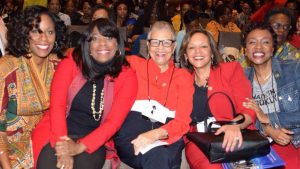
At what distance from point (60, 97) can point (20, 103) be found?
0.30 meters

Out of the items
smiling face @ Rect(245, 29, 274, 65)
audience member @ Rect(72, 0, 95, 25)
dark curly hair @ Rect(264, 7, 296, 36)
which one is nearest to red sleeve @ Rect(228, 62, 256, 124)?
smiling face @ Rect(245, 29, 274, 65)

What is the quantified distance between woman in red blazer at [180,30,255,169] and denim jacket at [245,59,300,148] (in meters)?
0.24

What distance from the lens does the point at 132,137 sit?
3002 mm

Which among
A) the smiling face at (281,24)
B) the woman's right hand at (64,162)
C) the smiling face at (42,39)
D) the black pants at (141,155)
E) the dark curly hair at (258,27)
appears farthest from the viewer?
the smiling face at (281,24)

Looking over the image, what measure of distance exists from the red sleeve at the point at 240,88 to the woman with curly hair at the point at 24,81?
1378 mm

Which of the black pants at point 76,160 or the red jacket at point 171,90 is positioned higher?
the red jacket at point 171,90

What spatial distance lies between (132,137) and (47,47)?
0.89 m

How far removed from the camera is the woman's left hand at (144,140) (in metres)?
2.83

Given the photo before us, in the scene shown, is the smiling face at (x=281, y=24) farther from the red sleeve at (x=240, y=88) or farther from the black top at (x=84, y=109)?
the black top at (x=84, y=109)

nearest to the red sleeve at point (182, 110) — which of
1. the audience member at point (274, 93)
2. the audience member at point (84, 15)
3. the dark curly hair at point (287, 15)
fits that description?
the audience member at point (274, 93)

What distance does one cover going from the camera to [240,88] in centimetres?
318

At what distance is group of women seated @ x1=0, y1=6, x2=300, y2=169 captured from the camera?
2.83m

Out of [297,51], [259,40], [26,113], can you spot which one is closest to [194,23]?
[297,51]

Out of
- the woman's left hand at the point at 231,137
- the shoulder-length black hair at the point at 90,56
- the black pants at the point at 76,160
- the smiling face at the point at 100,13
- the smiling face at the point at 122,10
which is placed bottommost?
the black pants at the point at 76,160
